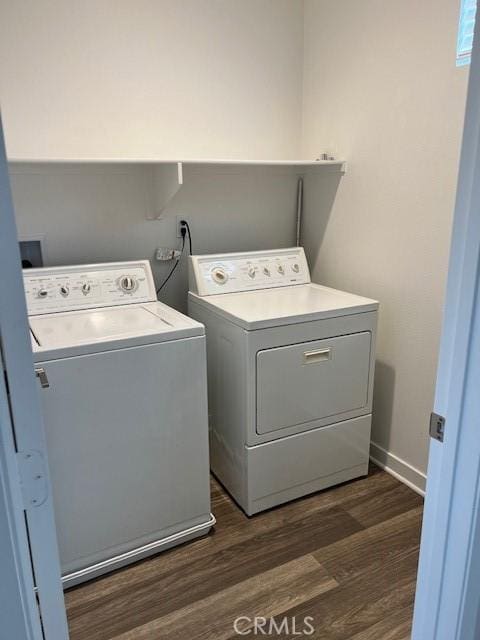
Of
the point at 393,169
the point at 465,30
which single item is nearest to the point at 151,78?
the point at 393,169

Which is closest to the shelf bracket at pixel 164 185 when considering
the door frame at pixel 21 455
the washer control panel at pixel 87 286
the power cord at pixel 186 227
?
the power cord at pixel 186 227

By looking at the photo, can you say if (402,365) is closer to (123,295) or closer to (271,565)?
(271,565)

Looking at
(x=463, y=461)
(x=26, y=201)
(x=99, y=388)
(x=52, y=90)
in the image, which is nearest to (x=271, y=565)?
(x=99, y=388)

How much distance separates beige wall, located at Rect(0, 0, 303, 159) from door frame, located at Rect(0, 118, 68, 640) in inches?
64.1

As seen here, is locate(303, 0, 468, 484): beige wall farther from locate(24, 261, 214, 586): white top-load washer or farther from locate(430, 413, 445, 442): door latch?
locate(430, 413, 445, 442): door latch

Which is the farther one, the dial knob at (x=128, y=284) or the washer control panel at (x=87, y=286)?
the dial knob at (x=128, y=284)

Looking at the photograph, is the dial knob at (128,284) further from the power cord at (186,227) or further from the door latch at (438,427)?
the door latch at (438,427)

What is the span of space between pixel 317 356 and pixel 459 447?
3.80 feet

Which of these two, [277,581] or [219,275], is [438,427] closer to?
[277,581]

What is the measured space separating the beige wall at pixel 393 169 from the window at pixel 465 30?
0.03m

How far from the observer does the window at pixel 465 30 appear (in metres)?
1.69

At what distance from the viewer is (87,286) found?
206cm

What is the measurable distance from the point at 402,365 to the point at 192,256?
1.10m

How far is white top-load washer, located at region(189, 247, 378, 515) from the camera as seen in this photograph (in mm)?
1922
